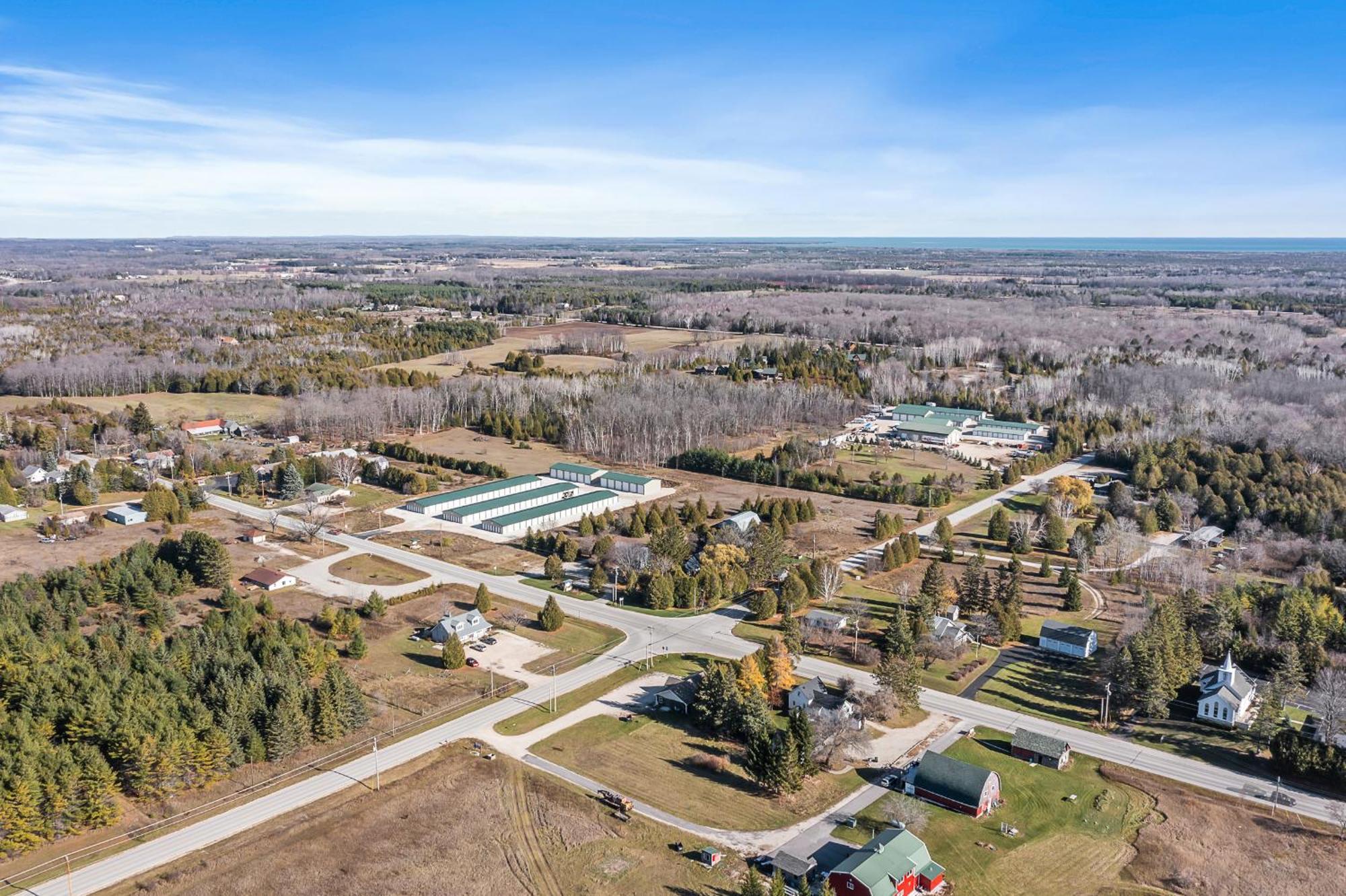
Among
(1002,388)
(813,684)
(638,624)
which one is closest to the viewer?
(813,684)

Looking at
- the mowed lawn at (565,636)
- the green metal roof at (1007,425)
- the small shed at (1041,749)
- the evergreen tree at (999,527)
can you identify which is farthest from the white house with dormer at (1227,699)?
the green metal roof at (1007,425)

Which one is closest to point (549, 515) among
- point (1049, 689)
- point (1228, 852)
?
point (1049, 689)

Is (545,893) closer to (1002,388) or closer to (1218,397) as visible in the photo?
(1218,397)

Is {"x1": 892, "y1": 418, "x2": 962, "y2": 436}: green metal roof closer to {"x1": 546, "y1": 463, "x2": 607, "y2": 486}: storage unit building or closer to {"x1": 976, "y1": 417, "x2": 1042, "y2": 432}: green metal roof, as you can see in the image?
{"x1": 976, "y1": 417, "x2": 1042, "y2": 432}: green metal roof

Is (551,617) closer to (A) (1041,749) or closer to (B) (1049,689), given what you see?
(A) (1041,749)

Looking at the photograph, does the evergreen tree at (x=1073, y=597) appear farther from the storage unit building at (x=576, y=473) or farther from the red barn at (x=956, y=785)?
the storage unit building at (x=576, y=473)

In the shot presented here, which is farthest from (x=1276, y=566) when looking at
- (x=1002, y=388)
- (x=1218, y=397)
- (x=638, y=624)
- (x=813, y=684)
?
(x=1002, y=388)
